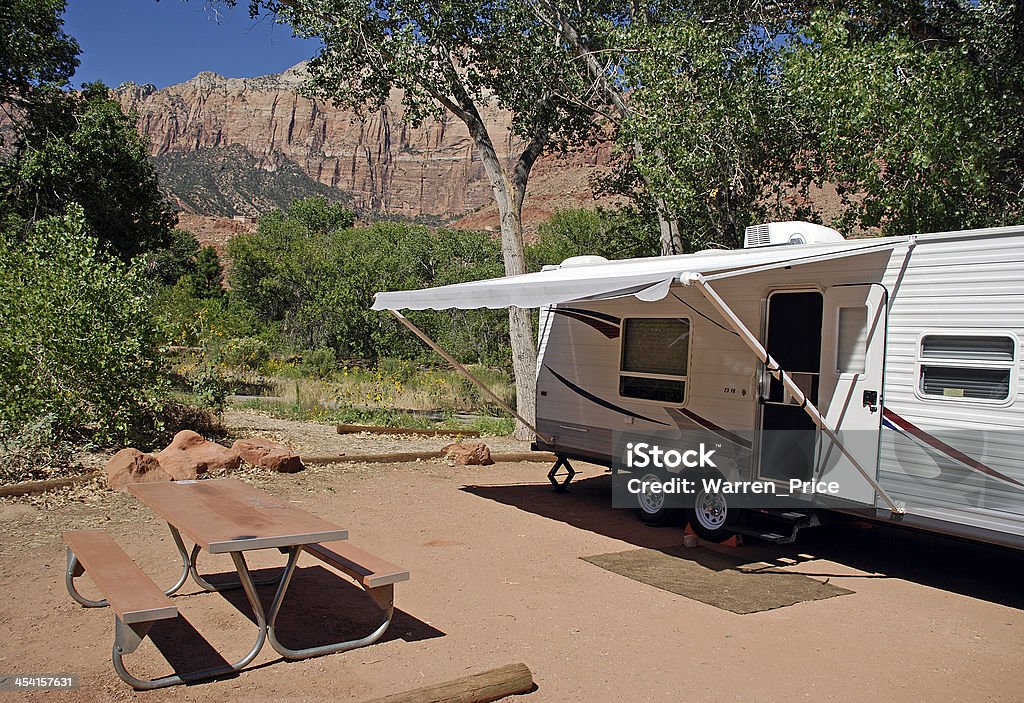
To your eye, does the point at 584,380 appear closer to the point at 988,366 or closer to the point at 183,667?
the point at 988,366

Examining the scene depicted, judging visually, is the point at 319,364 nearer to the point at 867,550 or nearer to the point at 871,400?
the point at 867,550

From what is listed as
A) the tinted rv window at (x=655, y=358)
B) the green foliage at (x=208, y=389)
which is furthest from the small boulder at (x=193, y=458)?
the tinted rv window at (x=655, y=358)

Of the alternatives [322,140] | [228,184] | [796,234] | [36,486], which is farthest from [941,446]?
[322,140]

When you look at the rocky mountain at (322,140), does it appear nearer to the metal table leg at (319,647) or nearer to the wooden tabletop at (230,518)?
the wooden tabletop at (230,518)

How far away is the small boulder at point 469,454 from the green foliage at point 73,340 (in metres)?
3.59

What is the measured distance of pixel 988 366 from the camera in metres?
5.93

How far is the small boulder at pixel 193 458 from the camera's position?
904 centimetres

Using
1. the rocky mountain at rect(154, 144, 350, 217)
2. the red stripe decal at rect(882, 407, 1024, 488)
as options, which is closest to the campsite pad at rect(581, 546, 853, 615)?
the red stripe decal at rect(882, 407, 1024, 488)

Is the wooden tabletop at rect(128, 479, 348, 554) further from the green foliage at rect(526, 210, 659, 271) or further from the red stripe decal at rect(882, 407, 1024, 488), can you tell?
the green foliage at rect(526, 210, 659, 271)

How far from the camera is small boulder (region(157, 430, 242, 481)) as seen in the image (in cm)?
904

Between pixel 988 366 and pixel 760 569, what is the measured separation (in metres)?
2.28

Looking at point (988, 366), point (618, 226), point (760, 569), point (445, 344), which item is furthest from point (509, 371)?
point (988, 366)

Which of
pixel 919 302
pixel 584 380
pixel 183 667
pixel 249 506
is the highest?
pixel 919 302

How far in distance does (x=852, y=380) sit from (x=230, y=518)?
449 cm
